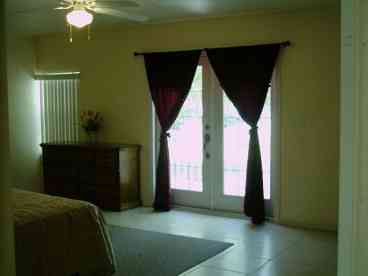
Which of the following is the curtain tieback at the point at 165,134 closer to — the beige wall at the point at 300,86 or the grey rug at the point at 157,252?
the beige wall at the point at 300,86

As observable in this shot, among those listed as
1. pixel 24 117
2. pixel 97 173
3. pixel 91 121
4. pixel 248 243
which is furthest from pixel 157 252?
pixel 24 117

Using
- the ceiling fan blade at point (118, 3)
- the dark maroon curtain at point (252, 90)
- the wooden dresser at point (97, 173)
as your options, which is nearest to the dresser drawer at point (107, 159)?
the wooden dresser at point (97, 173)

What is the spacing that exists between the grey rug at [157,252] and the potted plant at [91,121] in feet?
6.60

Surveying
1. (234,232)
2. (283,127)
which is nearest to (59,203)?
(234,232)

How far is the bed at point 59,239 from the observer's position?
3273 mm

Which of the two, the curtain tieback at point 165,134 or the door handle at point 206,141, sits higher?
the curtain tieback at point 165,134

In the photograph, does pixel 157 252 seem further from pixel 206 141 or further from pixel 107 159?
pixel 107 159

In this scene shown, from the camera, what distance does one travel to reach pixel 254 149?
19.0 ft

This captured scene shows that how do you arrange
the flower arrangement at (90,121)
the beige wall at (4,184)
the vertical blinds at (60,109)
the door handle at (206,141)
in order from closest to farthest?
the beige wall at (4,184)
the door handle at (206,141)
the flower arrangement at (90,121)
the vertical blinds at (60,109)

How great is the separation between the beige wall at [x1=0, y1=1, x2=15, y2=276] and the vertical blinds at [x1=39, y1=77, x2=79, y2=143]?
617 cm

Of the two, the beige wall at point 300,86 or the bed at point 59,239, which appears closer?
the bed at point 59,239

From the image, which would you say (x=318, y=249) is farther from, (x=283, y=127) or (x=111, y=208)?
(x=111, y=208)

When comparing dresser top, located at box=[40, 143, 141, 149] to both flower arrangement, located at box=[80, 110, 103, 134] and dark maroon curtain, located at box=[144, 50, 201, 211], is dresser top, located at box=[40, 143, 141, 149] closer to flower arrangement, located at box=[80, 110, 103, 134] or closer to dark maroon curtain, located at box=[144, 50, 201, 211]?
flower arrangement, located at box=[80, 110, 103, 134]

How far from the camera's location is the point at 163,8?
17.9ft
